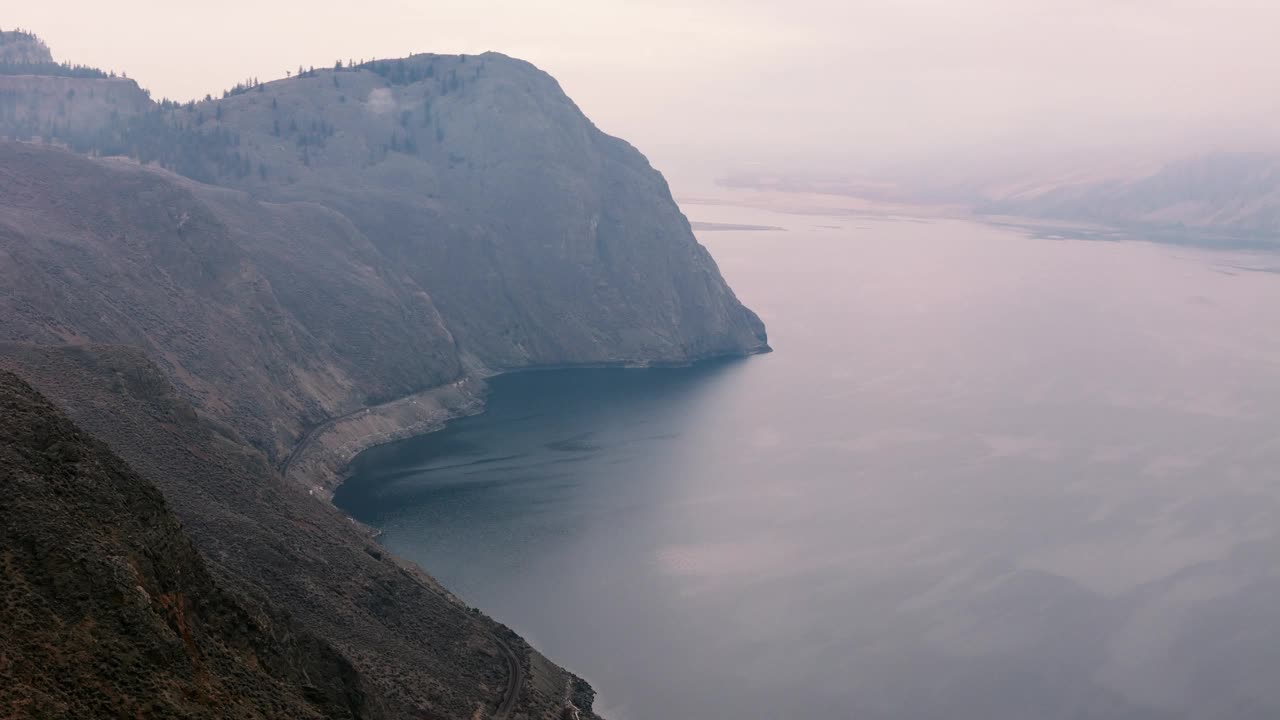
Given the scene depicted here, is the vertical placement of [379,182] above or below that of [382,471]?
above

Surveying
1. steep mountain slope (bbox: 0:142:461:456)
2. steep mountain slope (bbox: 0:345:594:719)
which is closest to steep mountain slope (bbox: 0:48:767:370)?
steep mountain slope (bbox: 0:142:461:456)

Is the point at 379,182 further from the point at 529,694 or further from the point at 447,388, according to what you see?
the point at 529,694

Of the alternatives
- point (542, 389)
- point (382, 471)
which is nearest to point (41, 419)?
point (382, 471)

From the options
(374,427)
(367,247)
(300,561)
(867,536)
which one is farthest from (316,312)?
(300,561)

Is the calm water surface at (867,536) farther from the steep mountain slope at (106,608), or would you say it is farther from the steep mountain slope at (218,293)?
the steep mountain slope at (106,608)

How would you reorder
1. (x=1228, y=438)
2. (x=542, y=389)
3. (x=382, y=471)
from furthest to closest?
1. (x=542, y=389)
2. (x=1228, y=438)
3. (x=382, y=471)

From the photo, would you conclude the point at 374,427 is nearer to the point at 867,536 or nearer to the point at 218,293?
the point at 218,293
